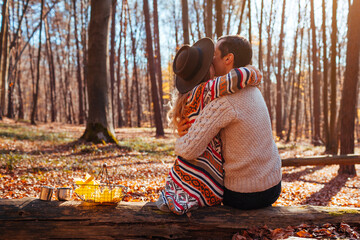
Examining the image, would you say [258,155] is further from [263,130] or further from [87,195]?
[87,195]

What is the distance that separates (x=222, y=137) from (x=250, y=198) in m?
0.65

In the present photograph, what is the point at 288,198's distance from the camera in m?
5.79

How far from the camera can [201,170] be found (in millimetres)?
2643

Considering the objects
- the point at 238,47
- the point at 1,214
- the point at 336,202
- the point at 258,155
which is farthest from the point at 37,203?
the point at 336,202

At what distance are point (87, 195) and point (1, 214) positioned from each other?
2.49 ft

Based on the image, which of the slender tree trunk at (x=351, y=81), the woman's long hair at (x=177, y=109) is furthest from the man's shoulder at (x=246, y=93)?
the slender tree trunk at (x=351, y=81)

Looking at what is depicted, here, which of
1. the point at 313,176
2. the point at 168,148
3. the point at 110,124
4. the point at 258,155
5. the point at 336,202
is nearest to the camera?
→ the point at 258,155

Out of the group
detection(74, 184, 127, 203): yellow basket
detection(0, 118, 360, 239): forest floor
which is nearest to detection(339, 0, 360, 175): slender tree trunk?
detection(0, 118, 360, 239): forest floor

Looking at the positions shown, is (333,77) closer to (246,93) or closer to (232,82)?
(246,93)

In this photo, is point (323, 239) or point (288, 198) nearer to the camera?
point (323, 239)

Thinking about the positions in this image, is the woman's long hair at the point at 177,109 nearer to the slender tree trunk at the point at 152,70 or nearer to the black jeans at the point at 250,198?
the black jeans at the point at 250,198

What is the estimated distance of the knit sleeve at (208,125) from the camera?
2.49 m

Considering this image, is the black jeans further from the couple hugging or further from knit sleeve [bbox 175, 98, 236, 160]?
knit sleeve [bbox 175, 98, 236, 160]

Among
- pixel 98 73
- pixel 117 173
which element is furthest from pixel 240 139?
pixel 98 73
